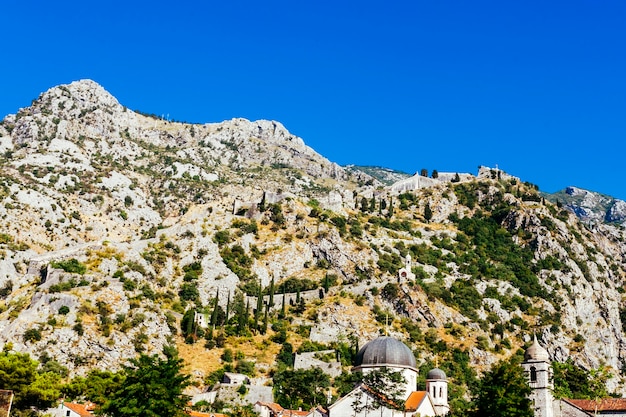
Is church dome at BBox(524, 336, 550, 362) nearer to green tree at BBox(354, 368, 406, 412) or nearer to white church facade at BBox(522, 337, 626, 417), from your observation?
white church facade at BBox(522, 337, 626, 417)

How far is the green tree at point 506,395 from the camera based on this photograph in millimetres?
55250

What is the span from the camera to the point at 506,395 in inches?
2206

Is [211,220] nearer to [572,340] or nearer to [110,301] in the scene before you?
[110,301]

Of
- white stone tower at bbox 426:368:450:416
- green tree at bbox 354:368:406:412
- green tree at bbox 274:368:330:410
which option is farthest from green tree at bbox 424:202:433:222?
green tree at bbox 354:368:406:412

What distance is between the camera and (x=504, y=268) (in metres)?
135

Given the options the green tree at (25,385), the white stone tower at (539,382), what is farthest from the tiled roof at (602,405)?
the green tree at (25,385)

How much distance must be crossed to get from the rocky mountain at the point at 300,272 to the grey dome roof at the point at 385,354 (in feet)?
90.9

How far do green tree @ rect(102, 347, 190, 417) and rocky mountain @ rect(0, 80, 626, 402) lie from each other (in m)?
35.7

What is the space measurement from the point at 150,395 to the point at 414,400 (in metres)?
24.2

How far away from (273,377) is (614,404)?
41.3m

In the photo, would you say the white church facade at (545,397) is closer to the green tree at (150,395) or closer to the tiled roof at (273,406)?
the tiled roof at (273,406)

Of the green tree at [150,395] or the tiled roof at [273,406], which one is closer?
the green tree at [150,395]

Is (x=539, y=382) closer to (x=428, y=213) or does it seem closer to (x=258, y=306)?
(x=258, y=306)

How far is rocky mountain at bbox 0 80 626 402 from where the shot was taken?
97188mm
